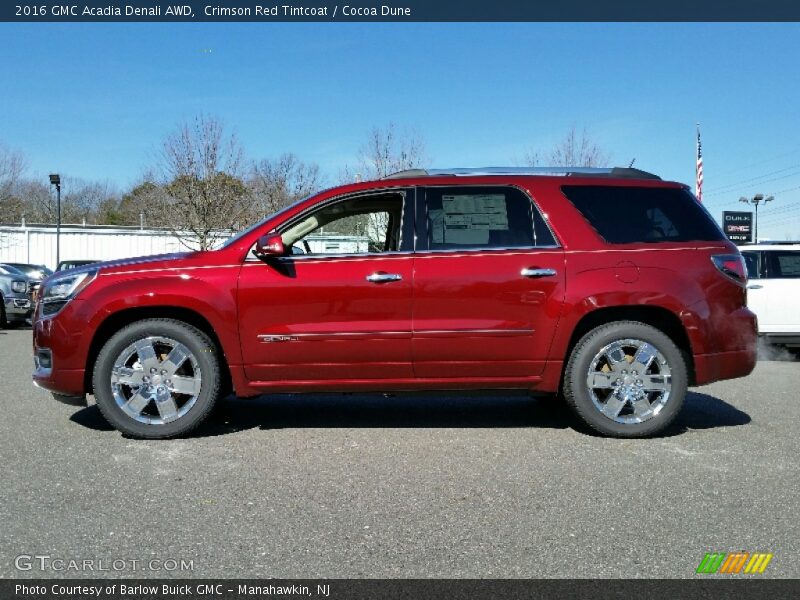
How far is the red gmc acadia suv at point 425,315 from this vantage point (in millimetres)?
4770

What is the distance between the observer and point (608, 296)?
4.82 meters

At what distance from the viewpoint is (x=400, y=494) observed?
12.2 feet

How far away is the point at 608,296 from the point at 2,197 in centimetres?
3742

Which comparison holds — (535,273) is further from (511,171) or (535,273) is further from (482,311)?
(511,171)

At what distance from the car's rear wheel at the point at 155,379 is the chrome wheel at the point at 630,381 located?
8.78 feet

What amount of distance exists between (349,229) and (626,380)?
2332 millimetres

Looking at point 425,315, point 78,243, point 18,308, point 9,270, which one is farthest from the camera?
point 78,243

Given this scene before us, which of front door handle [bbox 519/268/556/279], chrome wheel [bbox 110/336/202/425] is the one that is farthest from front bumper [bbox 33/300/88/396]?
front door handle [bbox 519/268/556/279]

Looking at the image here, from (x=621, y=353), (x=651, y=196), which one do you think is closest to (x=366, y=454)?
(x=621, y=353)

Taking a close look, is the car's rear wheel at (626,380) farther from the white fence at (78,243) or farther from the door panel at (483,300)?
the white fence at (78,243)

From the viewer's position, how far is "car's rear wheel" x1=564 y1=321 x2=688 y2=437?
4.87 m

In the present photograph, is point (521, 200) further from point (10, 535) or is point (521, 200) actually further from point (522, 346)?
point (10, 535)

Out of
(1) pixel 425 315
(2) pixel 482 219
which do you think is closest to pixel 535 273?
(2) pixel 482 219

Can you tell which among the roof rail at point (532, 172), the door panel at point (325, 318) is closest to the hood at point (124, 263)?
the door panel at point (325, 318)
